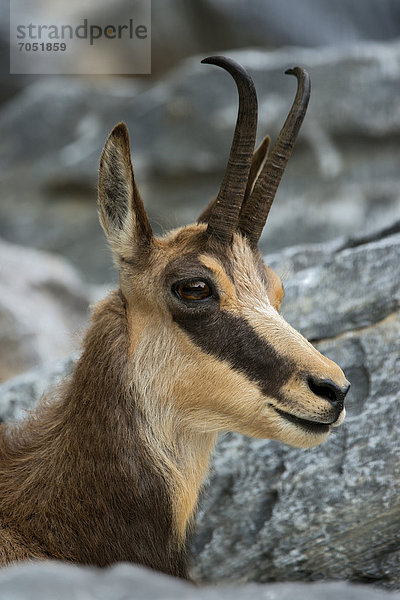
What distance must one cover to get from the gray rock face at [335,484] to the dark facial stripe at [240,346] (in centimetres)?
151

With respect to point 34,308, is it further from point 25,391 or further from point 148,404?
point 148,404

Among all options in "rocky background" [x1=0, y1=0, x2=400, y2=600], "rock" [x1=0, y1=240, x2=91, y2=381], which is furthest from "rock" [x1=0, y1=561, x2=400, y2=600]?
"rock" [x1=0, y1=240, x2=91, y2=381]

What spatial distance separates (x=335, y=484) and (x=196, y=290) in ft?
6.73

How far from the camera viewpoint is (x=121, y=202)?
5.29 meters

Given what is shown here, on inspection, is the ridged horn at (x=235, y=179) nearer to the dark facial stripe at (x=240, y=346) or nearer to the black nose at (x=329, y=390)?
the dark facial stripe at (x=240, y=346)

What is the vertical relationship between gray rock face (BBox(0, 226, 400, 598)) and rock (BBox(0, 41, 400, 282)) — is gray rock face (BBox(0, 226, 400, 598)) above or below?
below

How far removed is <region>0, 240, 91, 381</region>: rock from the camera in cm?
1067

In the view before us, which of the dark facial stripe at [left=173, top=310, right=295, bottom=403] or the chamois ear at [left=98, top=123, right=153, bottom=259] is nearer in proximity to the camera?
the dark facial stripe at [left=173, top=310, right=295, bottom=403]

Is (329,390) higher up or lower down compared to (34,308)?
lower down

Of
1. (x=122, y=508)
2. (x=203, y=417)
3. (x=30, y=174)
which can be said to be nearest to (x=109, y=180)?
(x=203, y=417)

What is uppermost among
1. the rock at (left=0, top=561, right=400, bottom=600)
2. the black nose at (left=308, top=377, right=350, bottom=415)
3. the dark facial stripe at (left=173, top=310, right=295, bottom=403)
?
the dark facial stripe at (left=173, top=310, right=295, bottom=403)

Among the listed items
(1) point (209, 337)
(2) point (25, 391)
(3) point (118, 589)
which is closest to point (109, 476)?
(1) point (209, 337)

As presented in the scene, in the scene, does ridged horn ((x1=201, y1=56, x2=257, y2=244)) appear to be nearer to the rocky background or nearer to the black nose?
the black nose

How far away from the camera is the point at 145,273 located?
5352 millimetres
